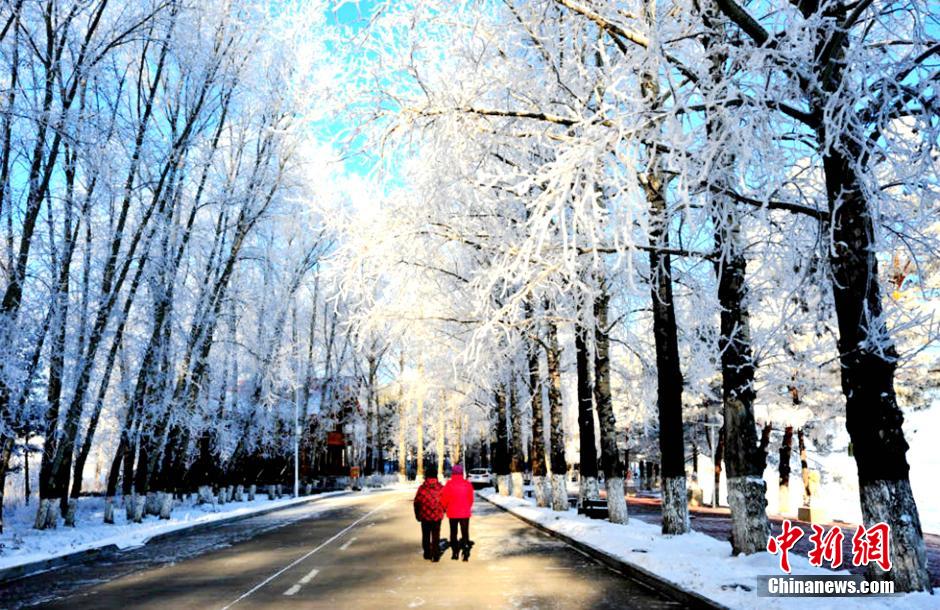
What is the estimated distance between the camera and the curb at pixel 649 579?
842cm

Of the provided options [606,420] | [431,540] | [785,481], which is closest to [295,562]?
[431,540]

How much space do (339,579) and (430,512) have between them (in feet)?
8.77

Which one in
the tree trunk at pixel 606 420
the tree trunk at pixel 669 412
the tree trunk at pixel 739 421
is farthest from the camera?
the tree trunk at pixel 606 420

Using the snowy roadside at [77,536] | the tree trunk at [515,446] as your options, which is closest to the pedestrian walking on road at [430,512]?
the snowy roadside at [77,536]

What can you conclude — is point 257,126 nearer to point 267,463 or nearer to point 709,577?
point 709,577

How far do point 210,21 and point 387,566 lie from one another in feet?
69.2

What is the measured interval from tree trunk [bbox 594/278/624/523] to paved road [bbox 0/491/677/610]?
1896mm

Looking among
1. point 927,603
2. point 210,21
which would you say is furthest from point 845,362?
point 210,21

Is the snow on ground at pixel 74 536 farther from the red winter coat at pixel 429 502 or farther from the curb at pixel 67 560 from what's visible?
the red winter coat at pixel 429 502

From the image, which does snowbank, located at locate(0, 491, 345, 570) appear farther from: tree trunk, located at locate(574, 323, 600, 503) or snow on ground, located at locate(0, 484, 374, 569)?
tree trunk, located at locate(574, 323, 600, 503)

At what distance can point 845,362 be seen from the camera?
8.30m

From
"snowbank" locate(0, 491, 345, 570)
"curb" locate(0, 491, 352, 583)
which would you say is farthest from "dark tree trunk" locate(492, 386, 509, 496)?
"curb" locate(0, 491, 352, 583)

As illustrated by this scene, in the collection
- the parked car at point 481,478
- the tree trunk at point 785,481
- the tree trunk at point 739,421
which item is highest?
the tree trunk at point 739,421

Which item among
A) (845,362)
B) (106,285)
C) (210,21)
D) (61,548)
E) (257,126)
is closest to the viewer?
(845,362)
